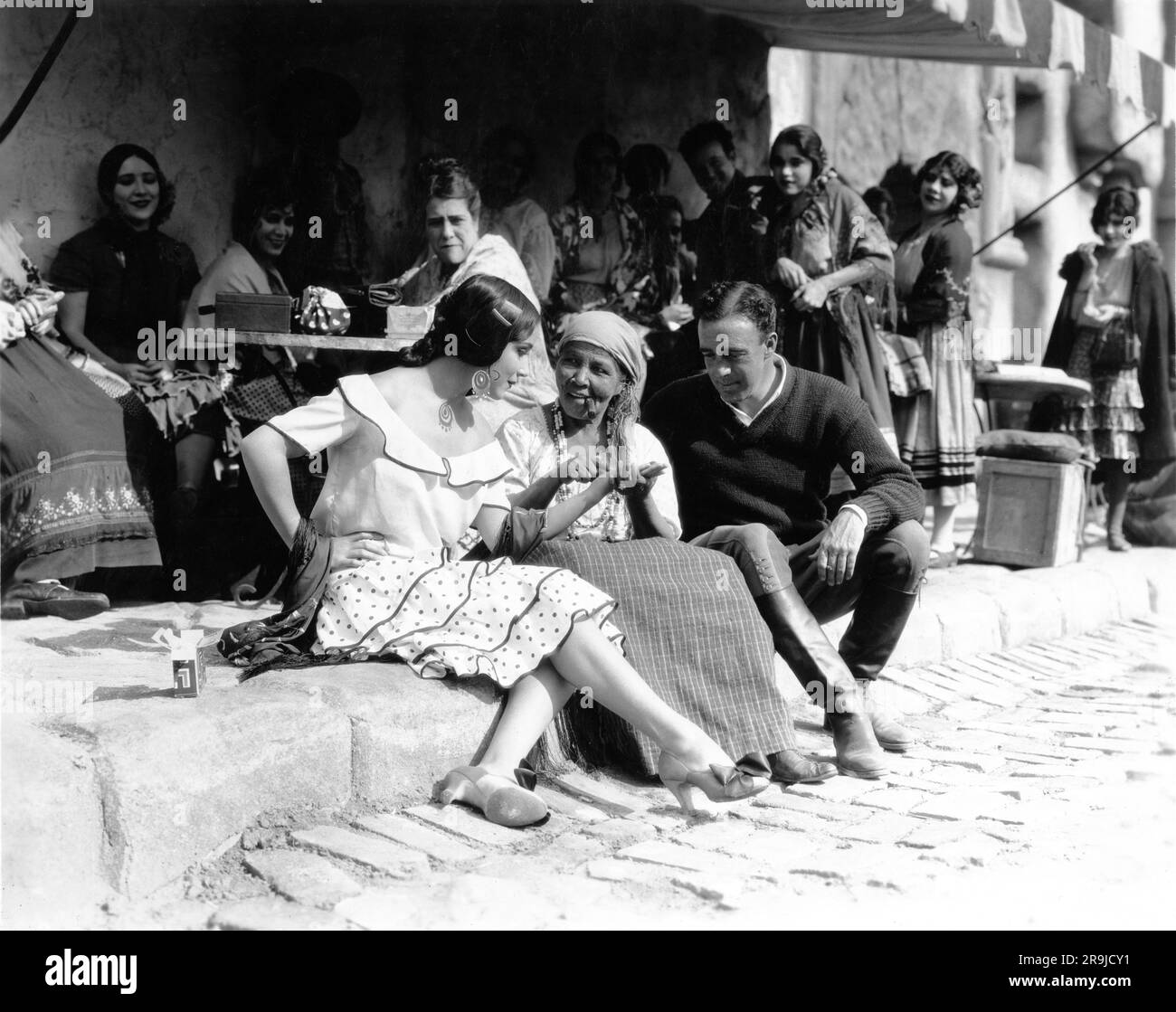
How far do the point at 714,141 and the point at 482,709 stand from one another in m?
4.78

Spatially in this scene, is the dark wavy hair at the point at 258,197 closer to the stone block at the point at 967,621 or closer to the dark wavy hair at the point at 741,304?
the dark wavy hair at the point at 741,304

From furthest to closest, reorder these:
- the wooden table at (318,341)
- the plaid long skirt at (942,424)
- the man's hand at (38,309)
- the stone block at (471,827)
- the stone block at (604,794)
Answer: the plaid long skirt at (942,424) → the wooden table at (318,341) → the man's hand at (38,309) → the stone block at (604,794) → the stone block at (471,827)

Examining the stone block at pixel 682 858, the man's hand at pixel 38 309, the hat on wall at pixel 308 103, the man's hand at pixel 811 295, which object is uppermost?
the hat on wall at pixel 308 103

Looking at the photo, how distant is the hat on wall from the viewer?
7156 millimetres

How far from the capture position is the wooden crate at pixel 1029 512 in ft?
22.9

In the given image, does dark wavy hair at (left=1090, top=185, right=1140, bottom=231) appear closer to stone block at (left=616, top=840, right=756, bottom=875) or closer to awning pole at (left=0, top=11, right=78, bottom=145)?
awning pole at (left=0, top=11, right=78, bottom=145)

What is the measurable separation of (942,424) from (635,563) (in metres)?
3.38

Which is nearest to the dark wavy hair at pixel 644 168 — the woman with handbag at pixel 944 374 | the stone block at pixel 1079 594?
the woman with handbag at pixel 944 374

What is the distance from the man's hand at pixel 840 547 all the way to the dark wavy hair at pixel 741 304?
2.12ft

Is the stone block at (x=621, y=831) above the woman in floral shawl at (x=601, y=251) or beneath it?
beneath

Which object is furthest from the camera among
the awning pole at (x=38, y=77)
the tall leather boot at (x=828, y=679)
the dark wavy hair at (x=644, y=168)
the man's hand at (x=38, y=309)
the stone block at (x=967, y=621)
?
the dark wavy hair at (x=644, y=168)

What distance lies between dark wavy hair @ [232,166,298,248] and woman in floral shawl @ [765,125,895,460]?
2256 millimetres

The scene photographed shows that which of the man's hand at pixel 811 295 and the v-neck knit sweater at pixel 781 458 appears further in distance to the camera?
the man's hand at pixel 811 295

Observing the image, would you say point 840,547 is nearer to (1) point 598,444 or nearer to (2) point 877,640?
(2) point 877,640
